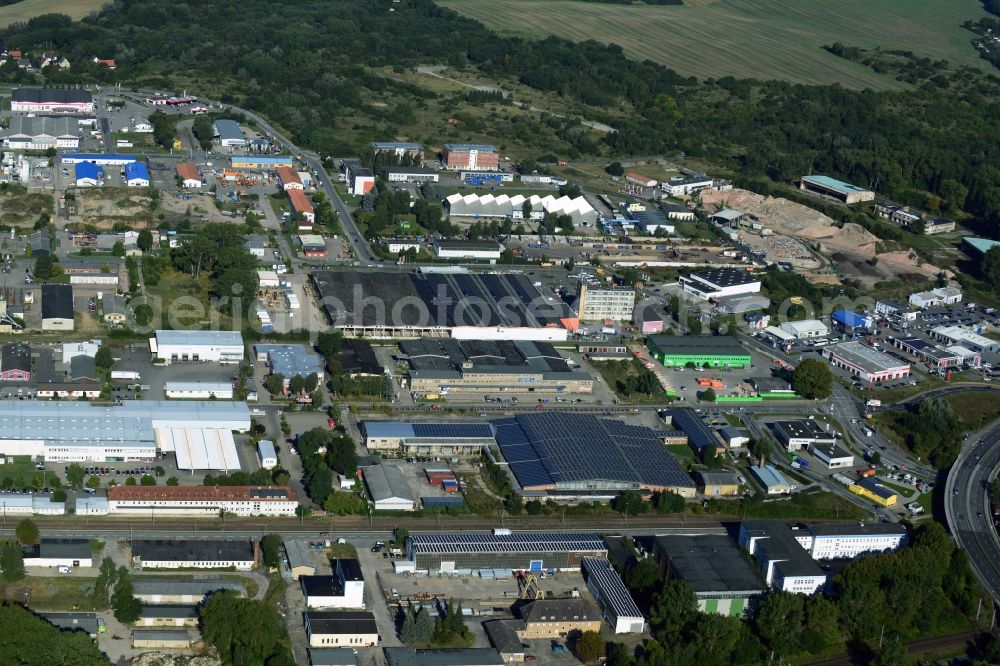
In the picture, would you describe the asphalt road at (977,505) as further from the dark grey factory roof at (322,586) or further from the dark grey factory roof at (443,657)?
the dark grey factory roof at (322,586)

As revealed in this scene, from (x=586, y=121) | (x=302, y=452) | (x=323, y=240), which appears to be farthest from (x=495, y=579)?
(x=586, y=121)

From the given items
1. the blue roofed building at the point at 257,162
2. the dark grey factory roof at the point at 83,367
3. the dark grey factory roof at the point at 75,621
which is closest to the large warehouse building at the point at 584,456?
the dark grey factory roof at the point at 83,367

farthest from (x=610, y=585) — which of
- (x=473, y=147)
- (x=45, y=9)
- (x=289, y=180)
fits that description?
(x=45, y=9)

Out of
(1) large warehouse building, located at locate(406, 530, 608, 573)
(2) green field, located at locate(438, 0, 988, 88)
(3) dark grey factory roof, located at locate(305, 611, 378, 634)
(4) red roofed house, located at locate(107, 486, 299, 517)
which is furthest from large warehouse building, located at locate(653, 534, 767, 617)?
(2) green field, located at locate(438, 0, 988, 88)

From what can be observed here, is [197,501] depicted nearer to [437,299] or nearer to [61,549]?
[61,549]

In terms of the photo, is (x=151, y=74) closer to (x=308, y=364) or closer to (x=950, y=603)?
(x=308, y=364)

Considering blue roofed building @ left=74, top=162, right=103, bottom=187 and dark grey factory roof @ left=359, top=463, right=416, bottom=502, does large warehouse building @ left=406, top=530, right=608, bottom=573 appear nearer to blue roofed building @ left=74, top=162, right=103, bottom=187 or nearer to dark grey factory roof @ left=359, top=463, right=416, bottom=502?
dark grey factory roof @ left=359, top=463, right=416, bottom=502
